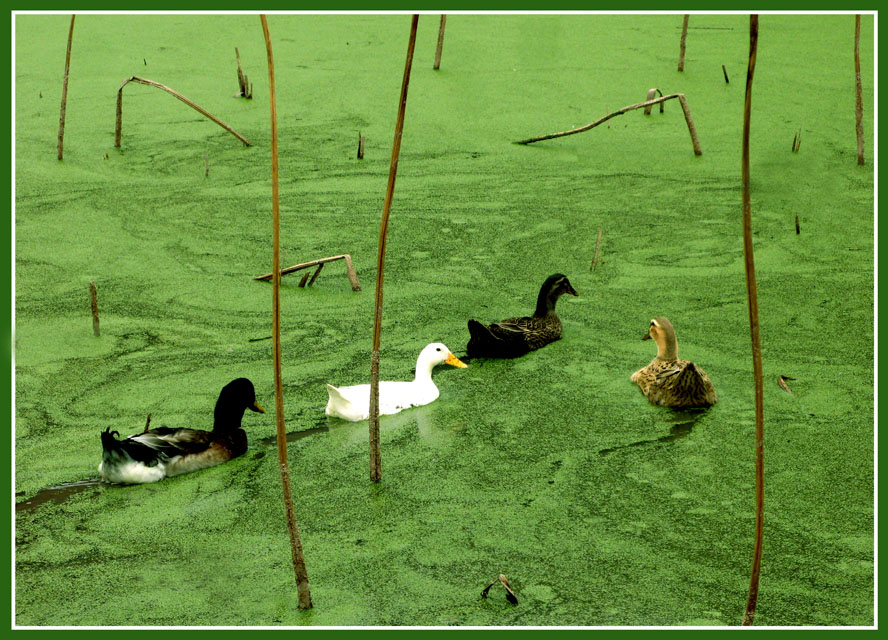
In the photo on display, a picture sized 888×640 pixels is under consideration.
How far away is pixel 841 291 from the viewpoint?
4.49 metres

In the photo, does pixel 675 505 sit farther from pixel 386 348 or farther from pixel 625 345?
pixel 386 348

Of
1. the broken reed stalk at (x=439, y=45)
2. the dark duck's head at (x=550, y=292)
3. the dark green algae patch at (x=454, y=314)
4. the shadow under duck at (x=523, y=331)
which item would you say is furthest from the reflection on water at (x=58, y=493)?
the broken reed stalk at (x=439, y=45)

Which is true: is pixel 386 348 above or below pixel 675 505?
above

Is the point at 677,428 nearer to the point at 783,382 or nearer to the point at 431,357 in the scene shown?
the point at 783,382

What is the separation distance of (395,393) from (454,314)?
0.79 m

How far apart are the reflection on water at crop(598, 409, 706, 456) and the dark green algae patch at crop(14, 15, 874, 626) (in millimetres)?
15

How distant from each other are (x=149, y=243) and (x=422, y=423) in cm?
202

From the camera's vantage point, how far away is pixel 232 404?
3.35 meters

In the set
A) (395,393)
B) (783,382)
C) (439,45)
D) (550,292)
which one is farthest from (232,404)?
(439,45)

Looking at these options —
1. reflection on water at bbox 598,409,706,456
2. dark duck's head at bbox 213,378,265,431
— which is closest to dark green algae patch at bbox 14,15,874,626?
reflection on water at bbox 598,409,706,456

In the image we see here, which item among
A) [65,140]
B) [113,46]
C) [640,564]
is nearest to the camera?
[640,564]

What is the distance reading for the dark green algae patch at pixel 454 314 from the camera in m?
2.70

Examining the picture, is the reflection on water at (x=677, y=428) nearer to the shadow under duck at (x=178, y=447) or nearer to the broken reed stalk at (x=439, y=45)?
the shadow under duck at (x=178, y=447)

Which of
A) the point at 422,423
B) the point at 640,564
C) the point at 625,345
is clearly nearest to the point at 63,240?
the point at 422,423
